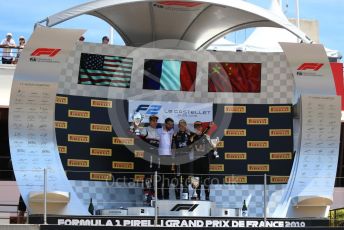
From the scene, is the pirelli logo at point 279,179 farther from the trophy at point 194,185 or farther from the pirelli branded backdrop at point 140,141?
the trophy at point 194,185

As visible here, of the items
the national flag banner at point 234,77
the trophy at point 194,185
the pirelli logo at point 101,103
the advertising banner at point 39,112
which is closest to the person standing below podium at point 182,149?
the trophy at point 194,185

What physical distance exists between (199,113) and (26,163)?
3619 millimetres

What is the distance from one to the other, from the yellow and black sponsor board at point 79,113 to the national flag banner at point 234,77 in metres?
2.39

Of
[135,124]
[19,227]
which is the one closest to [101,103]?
[135,124]

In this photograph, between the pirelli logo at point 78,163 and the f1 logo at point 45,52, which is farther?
the pirelli logo at point 78,163

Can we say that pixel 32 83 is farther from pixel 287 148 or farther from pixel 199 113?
pixel 287 148

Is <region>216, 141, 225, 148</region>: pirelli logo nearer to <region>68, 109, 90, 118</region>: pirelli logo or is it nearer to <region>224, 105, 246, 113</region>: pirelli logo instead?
<region>224, 105, 246, 113</region>: pirelli logo

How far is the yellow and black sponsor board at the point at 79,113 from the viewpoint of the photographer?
1504cm

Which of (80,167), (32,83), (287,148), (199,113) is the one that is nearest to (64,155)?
(80,167)

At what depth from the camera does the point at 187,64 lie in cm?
1577

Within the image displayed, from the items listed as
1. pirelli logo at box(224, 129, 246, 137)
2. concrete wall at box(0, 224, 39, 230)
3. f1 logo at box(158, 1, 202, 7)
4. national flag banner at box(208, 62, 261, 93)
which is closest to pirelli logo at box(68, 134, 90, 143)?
national flag banner at box(208, 62, 261, 93)

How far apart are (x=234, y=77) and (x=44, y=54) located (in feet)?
12.5

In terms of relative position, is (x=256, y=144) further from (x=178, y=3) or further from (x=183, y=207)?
(x=178, y=3)

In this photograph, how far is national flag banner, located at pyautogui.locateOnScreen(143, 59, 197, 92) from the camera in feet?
51.4
